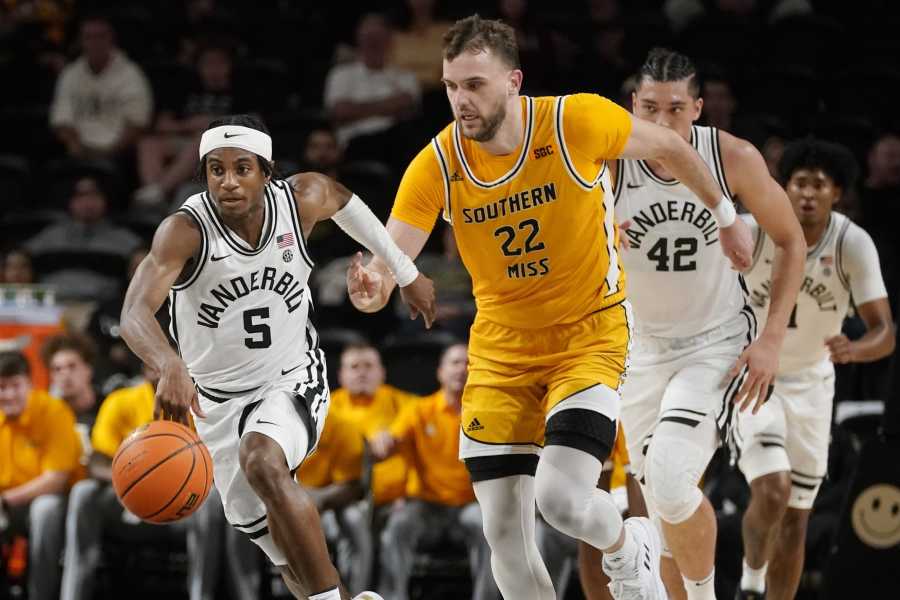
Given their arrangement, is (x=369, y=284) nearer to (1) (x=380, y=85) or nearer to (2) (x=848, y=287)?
(2) (x=848, y=287)

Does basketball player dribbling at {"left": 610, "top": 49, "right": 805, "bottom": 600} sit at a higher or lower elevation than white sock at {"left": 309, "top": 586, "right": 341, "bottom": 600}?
higher

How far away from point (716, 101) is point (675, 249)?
4.32 metres

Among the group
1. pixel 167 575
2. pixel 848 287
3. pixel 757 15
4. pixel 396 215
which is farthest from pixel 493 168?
pixel 757 15

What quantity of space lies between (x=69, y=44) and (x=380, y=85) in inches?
132

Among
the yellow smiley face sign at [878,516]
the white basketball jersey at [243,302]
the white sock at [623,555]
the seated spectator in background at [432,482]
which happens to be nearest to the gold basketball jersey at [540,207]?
the white basketball jersey at [243,302]

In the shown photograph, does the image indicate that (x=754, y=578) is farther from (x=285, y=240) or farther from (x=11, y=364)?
(x=11, y=364)

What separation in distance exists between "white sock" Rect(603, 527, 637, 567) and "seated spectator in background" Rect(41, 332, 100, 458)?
455 centimetres

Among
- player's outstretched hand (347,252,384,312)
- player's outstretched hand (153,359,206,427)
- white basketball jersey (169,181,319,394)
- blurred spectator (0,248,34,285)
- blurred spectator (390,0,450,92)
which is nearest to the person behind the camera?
player's outstretched hand (153,359,206,427)

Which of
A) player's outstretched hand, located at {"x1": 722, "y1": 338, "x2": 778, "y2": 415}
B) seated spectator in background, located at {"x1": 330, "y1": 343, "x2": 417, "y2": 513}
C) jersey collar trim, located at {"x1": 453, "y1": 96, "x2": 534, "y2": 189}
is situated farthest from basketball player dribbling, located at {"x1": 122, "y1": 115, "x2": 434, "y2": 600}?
seated spectator in background, located at {"x1": 330, "y1": 343, "x2": 417, "y2": 513}

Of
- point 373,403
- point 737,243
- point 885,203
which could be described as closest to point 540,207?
point 737,243

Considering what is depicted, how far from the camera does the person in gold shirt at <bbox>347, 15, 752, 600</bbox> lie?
5531mm

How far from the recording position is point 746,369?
20.5ft

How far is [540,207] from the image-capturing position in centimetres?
561

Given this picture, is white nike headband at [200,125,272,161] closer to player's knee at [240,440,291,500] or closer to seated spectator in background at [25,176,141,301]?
player's knee at [240,440,291,500]
